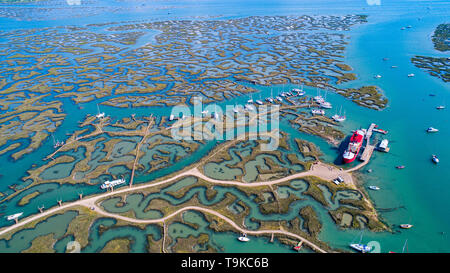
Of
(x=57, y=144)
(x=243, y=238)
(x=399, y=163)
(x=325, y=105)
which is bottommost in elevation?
(x=243, y=238)

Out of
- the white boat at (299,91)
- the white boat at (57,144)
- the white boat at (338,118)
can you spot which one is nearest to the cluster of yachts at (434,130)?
the white boat at (338,118)

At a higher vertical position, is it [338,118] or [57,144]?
[338,118]

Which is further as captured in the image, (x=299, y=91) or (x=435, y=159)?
(x=299, y=91)

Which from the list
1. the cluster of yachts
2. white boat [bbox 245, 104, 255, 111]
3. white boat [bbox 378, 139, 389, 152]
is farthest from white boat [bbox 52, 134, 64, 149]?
the cluster of yachts

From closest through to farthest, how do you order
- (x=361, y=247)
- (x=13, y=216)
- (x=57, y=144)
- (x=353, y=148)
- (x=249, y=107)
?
1. (x=361, y=247)
2. (x=13, y=216)
3. (x=353, y=148)
4. (x=57, y=144)
5. (x=249, y=107)

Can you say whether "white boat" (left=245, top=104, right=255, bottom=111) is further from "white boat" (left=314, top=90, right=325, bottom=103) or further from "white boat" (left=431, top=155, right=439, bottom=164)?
"white boat" (left=431, top=155, right=439, bottom=164)

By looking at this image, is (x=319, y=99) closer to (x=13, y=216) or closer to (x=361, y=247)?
(x=361, y=247)

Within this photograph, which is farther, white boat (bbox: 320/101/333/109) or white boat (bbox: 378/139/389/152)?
white boat (bbox: 320/101/333/109)

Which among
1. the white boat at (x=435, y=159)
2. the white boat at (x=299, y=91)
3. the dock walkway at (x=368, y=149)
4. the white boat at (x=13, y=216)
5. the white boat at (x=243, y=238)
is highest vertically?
the white boat at (x=299, y=91)


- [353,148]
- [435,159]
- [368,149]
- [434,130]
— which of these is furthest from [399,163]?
[434,130]

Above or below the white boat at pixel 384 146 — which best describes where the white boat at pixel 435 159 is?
below

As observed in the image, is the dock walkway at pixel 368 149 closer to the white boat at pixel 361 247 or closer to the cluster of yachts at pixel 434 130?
the cluster of yachts at pixel 434 130

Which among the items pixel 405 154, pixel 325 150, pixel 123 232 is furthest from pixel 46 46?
pixel 405 154
